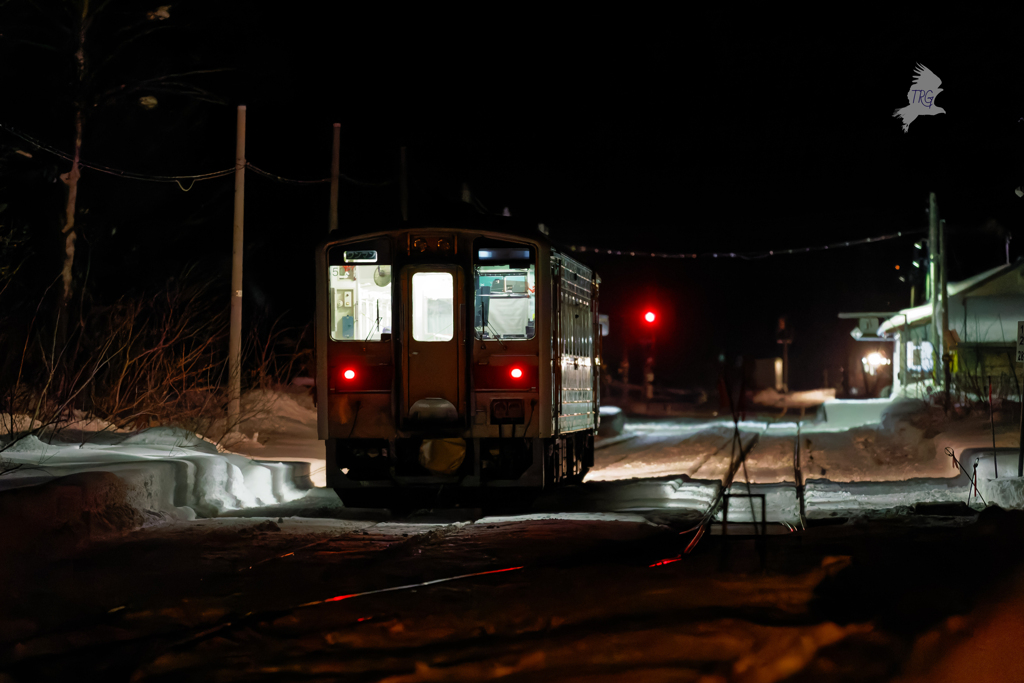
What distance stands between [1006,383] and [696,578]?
2380 centimetres

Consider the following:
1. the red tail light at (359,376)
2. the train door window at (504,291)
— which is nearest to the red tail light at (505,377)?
the train door window at (504,291)

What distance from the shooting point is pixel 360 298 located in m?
12.5

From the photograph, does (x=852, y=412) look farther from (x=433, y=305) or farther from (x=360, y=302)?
(x=360, y=302)

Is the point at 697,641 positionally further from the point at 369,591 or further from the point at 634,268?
the point at 634,268

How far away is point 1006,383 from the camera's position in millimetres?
28141

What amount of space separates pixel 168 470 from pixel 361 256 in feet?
10.6

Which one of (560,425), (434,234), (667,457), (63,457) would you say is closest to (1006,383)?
(667,457)

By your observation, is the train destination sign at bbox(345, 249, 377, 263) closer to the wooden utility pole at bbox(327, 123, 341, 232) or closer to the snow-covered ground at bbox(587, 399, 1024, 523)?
the snow-covered ground at bbox(587, 399, 1024, 523)

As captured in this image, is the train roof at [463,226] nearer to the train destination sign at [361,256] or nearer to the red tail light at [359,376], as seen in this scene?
the train destination sign at [361,256]

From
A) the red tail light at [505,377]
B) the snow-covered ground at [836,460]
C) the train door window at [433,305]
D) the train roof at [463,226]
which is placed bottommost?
the snow-covered ground at [836,460]

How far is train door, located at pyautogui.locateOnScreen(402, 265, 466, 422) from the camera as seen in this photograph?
39.9 feet

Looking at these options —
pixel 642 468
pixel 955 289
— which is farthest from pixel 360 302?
pixel 955 289

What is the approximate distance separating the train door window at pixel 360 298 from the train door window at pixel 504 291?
105 cm

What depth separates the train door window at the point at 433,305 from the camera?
12219 millimetres
